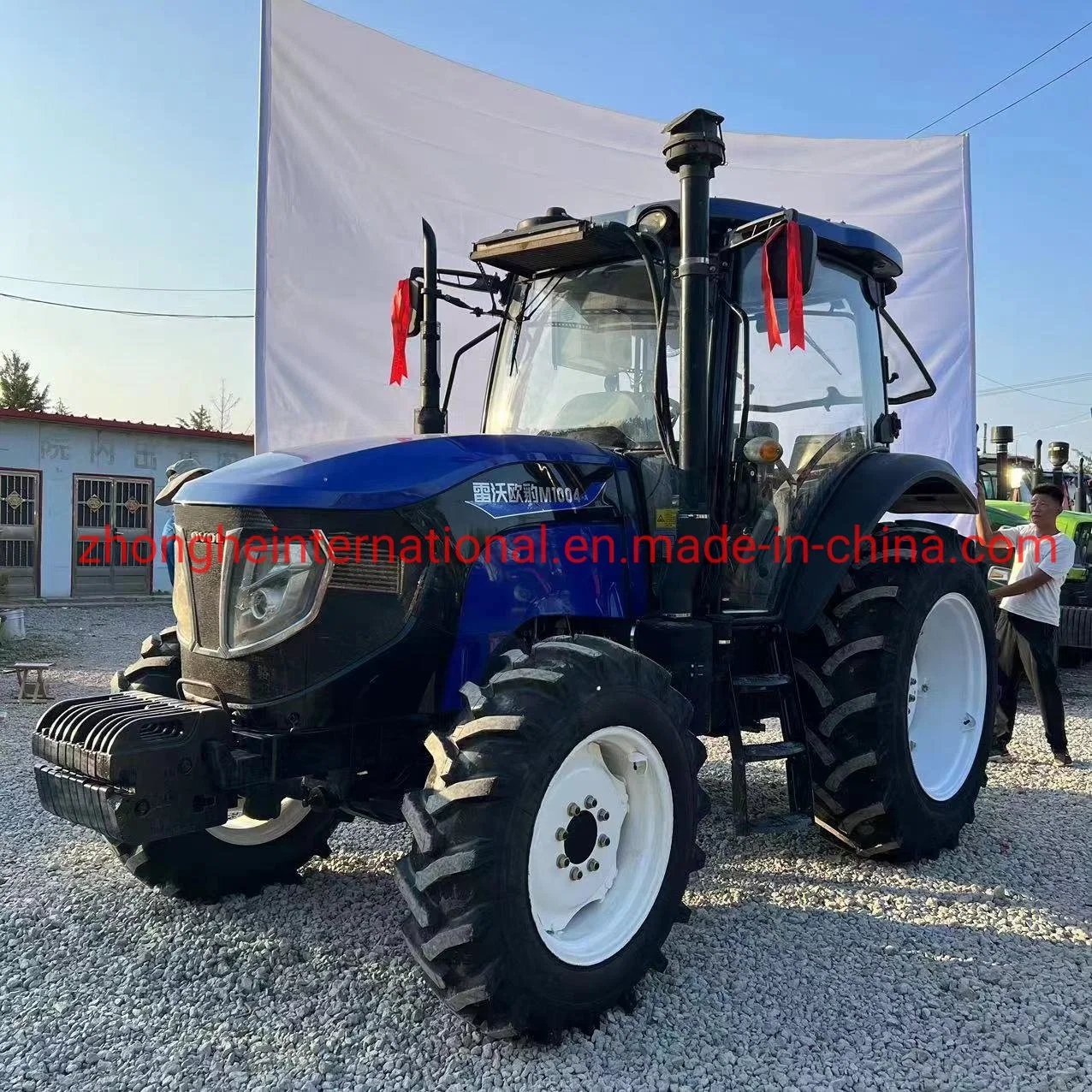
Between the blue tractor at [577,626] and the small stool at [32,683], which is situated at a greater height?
the blue tractor at [577,626]

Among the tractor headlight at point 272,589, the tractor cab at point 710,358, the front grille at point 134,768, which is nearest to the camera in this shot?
the front grille at point 134,768

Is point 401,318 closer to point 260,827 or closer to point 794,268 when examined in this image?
point 794,268

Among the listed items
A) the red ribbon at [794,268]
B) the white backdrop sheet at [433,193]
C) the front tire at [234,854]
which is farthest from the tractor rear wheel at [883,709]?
the white backdrop sheet at [433,193]

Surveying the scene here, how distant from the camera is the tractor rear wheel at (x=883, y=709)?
382 cm

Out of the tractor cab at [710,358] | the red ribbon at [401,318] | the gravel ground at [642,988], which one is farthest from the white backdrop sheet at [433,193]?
the gravel ground at [642,988]

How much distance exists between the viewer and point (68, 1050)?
8.41 ft

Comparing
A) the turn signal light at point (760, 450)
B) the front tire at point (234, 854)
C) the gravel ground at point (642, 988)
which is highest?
the turn signal light at point (760, 450)

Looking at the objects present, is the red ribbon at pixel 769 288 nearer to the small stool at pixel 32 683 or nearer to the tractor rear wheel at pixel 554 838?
the tractor rear wheel at pixel 554 838

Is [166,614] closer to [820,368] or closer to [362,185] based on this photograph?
[362,185]

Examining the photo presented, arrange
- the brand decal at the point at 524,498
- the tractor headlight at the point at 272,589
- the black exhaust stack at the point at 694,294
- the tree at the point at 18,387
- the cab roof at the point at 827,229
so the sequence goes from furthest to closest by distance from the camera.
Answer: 1. the tree at the point at 18,387
2. the cab roof at the point at 827,229
3. the black exhaust stack at the point at 694,294
4. the brand decal at the point at 524,498
5. the tractor headlight at the point at 272,589

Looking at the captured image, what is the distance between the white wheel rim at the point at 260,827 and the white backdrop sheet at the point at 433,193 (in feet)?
9.44

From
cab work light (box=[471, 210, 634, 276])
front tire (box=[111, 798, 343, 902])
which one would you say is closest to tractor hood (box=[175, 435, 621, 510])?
cab work light (box=[471, 210, 634, 276])

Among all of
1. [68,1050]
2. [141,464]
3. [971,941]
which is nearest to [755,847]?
[971,941]

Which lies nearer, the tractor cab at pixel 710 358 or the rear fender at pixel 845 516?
the tractor cab at pixel 710 358
